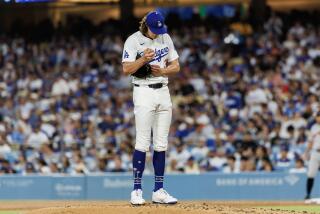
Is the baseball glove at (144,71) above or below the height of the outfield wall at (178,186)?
above

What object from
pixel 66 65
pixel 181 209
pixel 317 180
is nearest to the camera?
pixel 181 209

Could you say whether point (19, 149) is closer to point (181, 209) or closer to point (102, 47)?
point (102, 47)

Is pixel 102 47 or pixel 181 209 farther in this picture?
pixel 102 47

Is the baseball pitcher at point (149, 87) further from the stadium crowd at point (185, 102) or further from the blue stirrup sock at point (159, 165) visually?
the stadium crowd at point (185, 102)

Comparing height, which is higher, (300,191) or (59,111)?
(59,111)

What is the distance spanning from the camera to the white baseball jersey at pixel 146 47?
9.63m

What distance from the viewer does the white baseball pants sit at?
377 inches

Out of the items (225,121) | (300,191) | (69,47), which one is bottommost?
(300,191)

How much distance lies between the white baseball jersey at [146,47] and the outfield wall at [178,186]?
28.5 feet

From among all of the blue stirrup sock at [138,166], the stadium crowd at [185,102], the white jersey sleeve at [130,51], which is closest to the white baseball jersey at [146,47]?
the white jersey sleeve at [130,51]

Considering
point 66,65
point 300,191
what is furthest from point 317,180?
point 66,65

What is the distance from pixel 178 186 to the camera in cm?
1828

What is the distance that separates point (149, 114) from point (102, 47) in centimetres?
1515

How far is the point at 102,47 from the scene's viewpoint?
2456cm
